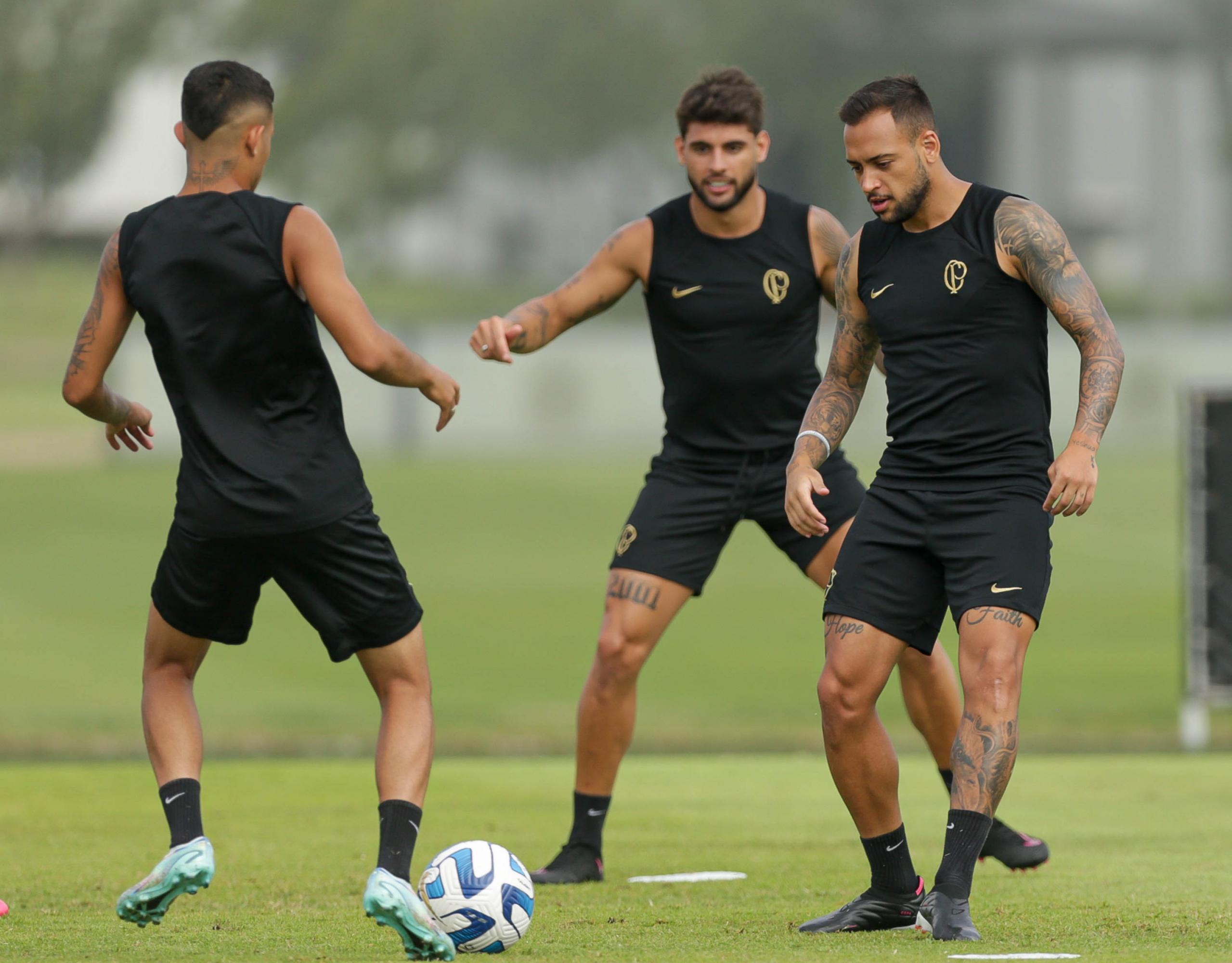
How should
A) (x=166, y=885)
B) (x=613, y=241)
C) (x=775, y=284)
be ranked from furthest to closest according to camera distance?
(x=613, y=241) < (x=775, y=284) < (x=166, y=885)

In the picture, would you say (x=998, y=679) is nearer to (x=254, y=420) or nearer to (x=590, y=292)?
(x=254, y=420)

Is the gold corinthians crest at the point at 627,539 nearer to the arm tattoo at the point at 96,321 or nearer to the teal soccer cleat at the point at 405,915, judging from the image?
the arm tattoo at the point at 96,321

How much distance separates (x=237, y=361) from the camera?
562 cm

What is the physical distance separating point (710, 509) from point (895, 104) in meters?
2.06

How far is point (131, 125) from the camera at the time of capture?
4919 centimetres

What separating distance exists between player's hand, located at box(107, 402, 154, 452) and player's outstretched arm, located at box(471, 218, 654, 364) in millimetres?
1360

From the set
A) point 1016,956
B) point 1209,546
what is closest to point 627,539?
point 1016,956

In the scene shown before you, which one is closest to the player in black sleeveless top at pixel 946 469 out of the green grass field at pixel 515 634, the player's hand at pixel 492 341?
the player's hand at pixel 492 341

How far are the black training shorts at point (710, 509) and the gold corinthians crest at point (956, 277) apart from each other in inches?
62.8

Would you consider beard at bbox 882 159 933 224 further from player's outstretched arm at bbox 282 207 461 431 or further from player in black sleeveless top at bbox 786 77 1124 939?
player's outstretched arm at bbox 282 207 461 431

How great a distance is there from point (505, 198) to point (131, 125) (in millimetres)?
11906

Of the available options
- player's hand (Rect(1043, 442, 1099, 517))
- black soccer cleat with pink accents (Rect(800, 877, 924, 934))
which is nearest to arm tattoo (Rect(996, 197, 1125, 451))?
player's hand (Rect(1043, 442, 1099, 517))

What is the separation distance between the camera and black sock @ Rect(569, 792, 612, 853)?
7383 mm

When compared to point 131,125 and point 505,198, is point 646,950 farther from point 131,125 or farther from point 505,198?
point 505,198
